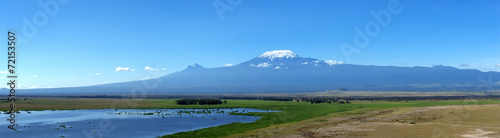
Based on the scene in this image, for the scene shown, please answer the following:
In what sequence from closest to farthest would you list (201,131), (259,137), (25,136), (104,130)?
1. (259,137)
2. (25,136)
3. (201,131)
4. (104,130)

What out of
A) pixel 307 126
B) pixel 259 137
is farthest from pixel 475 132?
pixel 259 137

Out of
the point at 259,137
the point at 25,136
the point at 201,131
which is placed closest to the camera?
the point at 259,137

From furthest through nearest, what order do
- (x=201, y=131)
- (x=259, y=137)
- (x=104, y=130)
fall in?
(x=104, y=130) < (x=201, y=131) < (x=259, y=137)

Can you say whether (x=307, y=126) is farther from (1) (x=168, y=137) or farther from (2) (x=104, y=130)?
(2) (x=104, y=130)

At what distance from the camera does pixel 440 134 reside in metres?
36.9

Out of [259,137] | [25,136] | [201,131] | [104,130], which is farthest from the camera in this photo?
[104,130]

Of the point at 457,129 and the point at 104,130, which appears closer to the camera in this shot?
the point at 457,129

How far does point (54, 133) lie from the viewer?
42375mm

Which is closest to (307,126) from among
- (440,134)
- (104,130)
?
(440,134)

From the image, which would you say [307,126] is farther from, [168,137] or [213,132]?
[168,137]

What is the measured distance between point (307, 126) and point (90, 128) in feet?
82.7

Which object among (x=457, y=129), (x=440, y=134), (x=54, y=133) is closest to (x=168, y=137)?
(x=54, y=133)

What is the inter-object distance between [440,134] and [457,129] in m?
4.69

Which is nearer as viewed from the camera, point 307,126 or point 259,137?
point 259,137
